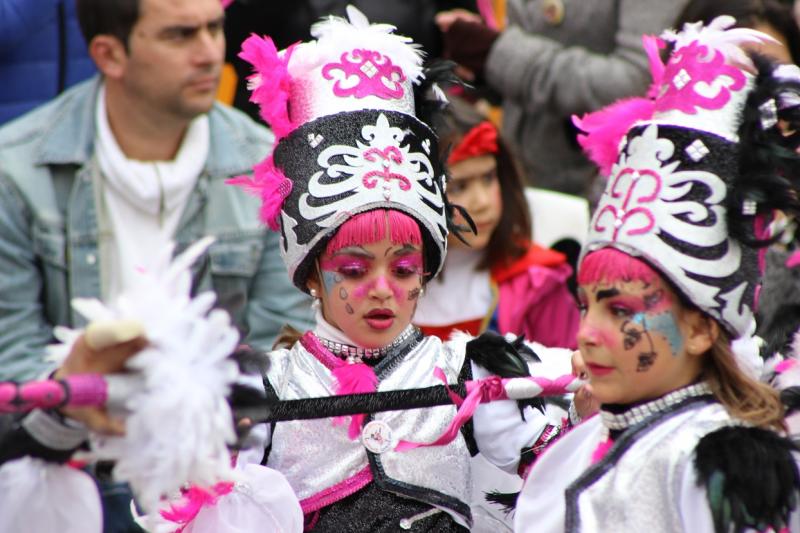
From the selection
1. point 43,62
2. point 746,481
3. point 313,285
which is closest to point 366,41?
point 313,285

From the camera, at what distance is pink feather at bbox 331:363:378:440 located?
10.6 ft

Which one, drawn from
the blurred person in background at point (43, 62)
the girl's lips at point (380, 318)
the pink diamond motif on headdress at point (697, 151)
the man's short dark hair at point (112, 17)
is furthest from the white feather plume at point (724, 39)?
the blurred person in background at point (43, 62)

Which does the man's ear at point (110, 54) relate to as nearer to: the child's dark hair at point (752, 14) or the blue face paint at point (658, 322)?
the child's dark hair at point (752, 14)

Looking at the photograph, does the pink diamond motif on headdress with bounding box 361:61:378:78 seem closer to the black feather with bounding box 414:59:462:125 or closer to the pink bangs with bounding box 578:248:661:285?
the black feather with bounding box 414:59:462:125

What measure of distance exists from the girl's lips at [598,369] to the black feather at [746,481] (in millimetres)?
244

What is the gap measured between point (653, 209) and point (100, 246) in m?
2.28

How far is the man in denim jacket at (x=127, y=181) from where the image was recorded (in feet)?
14.8

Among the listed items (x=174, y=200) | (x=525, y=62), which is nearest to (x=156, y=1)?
(x=174, y=200)

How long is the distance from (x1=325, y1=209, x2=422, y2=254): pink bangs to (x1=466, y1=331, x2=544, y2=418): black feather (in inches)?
12.3

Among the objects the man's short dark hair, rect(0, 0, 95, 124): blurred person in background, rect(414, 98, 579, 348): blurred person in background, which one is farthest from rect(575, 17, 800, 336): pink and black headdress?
rect(0, 0, 95, 124): blurred person in background

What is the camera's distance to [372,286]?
324cm

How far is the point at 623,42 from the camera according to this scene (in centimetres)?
486

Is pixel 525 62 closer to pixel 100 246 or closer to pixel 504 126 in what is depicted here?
pixel 504 126

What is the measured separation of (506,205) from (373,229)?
66.5 inches
